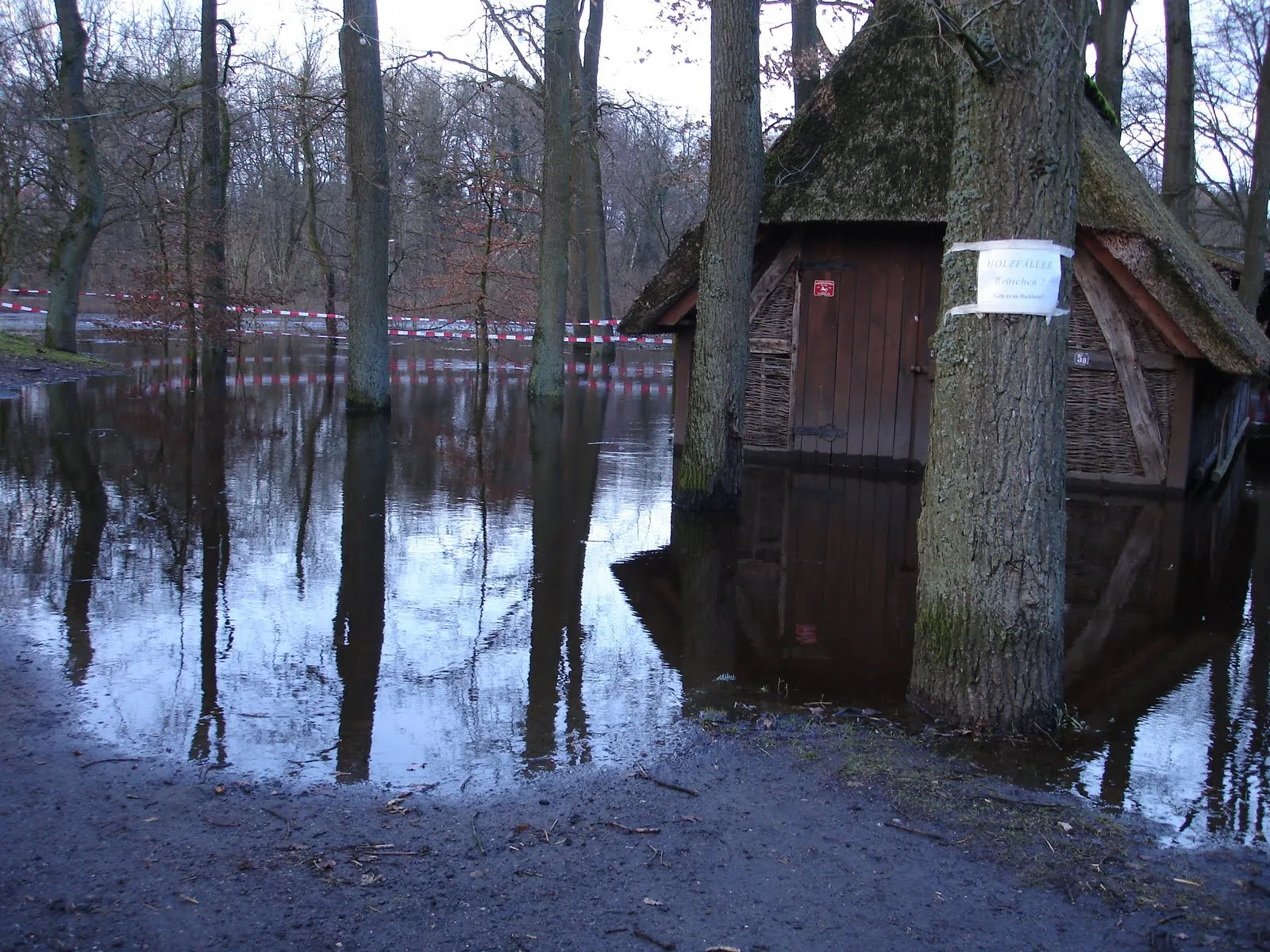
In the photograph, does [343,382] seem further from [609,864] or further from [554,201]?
[609,864]

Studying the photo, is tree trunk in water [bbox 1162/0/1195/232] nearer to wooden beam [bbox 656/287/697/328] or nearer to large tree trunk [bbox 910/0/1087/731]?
wooden beam [bbox 656/287/697/328]

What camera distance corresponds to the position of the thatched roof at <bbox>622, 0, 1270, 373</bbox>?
11586mm

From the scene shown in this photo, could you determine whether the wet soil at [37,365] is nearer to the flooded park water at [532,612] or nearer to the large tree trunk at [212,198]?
the large tree trunk at [212,198]

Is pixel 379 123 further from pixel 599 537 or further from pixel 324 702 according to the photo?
pixel 324 702

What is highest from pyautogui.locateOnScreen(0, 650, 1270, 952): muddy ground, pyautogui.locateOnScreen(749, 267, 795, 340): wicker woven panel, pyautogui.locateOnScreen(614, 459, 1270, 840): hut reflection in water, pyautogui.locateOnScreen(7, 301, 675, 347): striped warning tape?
pyautogui.locateOnScreen(7, 301, 675, 347): striped warning tape

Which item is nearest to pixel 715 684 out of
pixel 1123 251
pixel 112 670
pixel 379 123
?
pixel 112 670

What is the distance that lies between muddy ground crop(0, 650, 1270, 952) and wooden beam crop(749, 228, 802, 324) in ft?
32.4

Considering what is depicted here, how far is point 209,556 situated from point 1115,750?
6.18m

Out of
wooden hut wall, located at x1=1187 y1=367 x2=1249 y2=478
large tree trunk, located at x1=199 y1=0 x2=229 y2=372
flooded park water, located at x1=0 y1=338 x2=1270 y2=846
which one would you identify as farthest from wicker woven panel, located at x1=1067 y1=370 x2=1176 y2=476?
large tree trunk, located at x1=199 y1=0 x2=229 y2=372

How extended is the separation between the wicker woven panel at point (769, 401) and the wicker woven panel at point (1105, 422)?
11.1ft

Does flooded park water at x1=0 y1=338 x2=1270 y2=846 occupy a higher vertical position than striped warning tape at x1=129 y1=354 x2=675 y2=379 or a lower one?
lower

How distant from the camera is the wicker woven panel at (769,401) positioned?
1440 centimetres

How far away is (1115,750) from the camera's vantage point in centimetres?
518

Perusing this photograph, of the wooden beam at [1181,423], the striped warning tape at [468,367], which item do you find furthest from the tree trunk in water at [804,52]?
the striped warning tape at [468,367]
